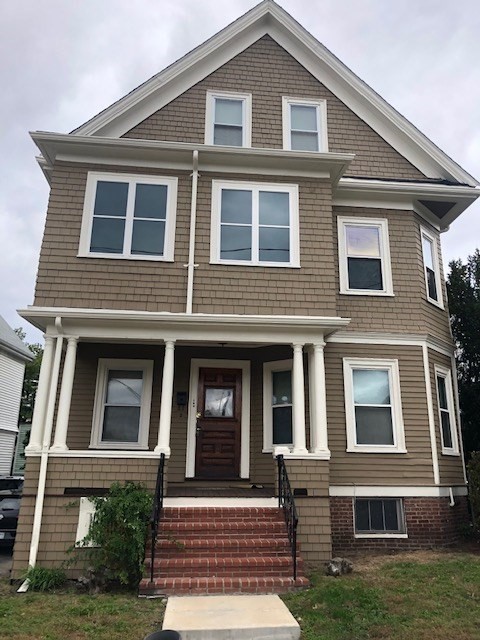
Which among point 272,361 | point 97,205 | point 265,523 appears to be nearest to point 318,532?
point 265,523

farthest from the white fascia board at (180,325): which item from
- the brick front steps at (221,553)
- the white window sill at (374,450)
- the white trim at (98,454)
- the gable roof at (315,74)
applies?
the gable roof at (315,74)

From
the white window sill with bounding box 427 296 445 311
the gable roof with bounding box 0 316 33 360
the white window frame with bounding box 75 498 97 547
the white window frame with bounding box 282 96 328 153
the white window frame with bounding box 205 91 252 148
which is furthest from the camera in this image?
the gable roof with bounding box 0 316 33 360

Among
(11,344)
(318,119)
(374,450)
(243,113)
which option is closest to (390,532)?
(374,450)

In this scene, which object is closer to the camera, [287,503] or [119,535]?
[119,535]

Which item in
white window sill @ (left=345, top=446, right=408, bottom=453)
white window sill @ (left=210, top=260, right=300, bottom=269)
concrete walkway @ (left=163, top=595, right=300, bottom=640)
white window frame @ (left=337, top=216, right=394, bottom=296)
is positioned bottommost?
concrete walkway @ (left=163, top=595, right=300, bottom=640)

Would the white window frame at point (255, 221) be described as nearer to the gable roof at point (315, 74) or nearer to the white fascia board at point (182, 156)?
the white fascia board at point (182, 156)

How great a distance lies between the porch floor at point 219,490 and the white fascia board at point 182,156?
5631 mm

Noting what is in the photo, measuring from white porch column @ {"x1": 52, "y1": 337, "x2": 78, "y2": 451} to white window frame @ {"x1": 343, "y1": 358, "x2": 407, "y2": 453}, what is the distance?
4.84 m

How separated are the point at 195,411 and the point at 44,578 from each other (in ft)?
12.0

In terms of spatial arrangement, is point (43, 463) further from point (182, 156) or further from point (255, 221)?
point (182, 156)

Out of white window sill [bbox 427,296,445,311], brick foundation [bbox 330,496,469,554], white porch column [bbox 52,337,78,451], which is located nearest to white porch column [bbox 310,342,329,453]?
brick foundation [bbox 330,496,469,554]

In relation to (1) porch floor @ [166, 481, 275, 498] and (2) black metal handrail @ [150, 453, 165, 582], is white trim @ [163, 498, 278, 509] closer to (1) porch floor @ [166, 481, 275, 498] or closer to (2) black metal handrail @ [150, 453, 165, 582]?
(1) porch floor @ [166, 481, 275, 498]

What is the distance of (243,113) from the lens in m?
10.4

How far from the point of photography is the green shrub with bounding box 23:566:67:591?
21.3ft
